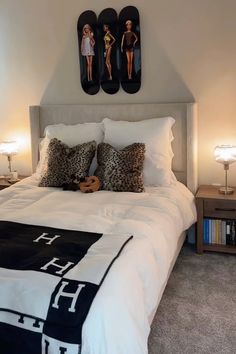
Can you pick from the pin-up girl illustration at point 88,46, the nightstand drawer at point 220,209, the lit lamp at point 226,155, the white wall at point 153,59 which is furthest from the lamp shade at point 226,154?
the pin-up girl illustration at point 88,46

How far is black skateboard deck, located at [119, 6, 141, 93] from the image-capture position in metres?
3.15

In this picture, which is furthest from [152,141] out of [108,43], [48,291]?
[48,291]

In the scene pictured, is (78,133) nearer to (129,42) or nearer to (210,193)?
(129,42)

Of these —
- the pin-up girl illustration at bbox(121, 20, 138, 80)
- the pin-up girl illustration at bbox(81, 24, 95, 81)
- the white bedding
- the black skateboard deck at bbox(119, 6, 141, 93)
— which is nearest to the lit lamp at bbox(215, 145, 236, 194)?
the white bedding

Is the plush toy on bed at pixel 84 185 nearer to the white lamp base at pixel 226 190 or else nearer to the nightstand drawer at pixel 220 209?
the nightstand drawer at pixel 220 209


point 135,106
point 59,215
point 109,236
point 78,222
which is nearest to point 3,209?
point 59,215

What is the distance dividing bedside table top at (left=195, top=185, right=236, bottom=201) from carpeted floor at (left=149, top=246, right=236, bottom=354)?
19.6 inches

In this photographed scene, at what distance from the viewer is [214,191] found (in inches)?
120

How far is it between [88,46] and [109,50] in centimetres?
21

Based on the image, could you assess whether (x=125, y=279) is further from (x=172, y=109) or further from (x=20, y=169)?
(x=20, y=169)

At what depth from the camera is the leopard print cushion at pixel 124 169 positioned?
2.77m

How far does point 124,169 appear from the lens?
278 cm

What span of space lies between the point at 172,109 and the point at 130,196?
95 cm

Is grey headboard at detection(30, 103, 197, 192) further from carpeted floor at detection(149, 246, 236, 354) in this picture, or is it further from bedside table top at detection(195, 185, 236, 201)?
carpeted floor at detection(149, 246, 236, 354)
